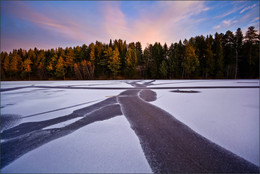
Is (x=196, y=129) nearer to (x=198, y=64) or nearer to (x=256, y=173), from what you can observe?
(x=256, y=173)

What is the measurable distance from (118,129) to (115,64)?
126 ft

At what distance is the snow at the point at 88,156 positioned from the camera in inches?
73.7

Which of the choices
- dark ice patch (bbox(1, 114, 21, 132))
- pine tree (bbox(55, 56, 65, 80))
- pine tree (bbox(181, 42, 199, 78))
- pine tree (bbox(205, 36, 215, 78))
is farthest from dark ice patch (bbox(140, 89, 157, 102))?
pine tree (bbox(55, 56, 65, 80))

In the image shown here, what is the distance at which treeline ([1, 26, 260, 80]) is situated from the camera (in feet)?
104

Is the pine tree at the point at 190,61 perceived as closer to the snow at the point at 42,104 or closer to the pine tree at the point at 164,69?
the pine tree at the point at 164,69

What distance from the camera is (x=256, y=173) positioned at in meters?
1.81

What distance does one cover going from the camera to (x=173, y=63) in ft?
116

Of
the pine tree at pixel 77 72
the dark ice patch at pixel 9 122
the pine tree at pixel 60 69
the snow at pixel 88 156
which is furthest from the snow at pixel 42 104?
the pine tree at pixel 60 69

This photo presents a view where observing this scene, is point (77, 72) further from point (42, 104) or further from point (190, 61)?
point (190, 61)

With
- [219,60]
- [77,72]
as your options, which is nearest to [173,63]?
[219,60]

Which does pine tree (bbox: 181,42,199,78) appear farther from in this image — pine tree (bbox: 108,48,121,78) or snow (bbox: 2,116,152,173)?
snow (bbox: 2,116,152,173)

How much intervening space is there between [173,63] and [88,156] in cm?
3815

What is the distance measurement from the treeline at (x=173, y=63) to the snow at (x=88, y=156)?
35958 mm

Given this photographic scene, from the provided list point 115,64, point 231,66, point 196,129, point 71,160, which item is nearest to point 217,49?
point 231,66
